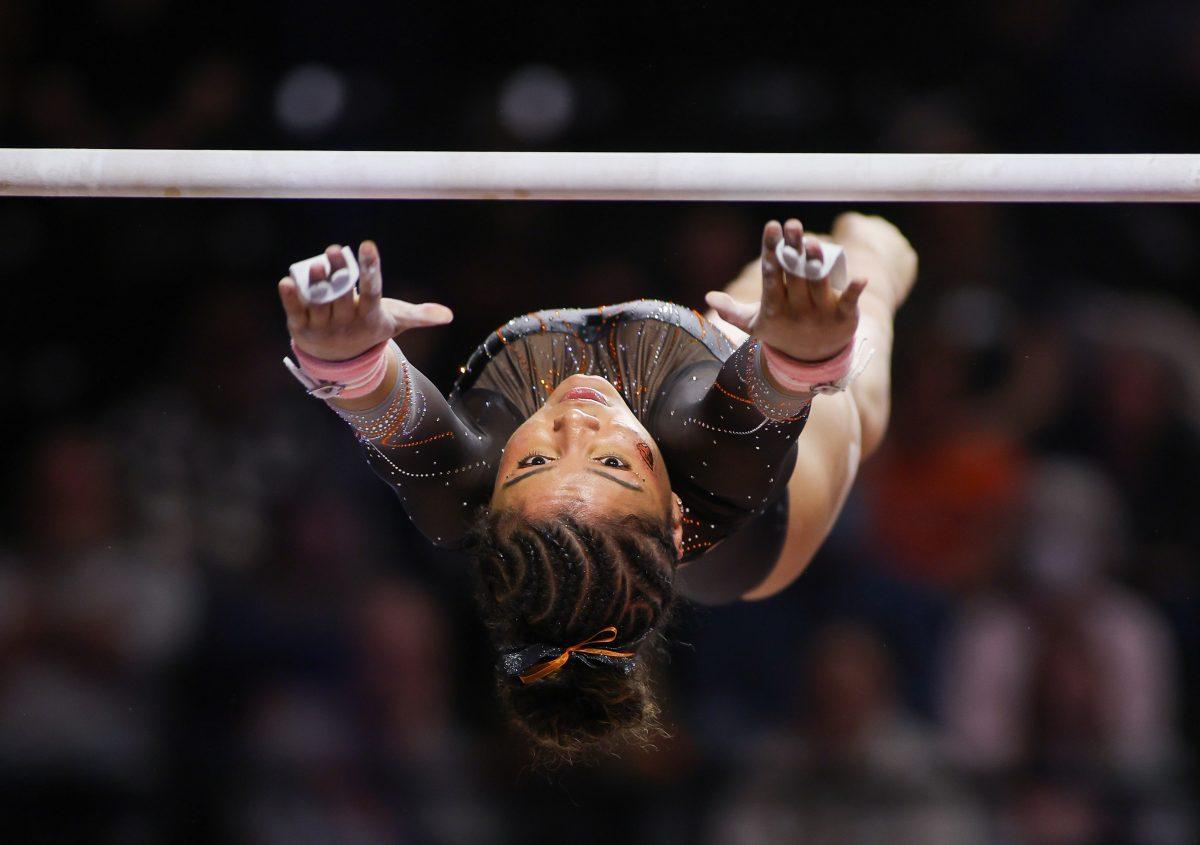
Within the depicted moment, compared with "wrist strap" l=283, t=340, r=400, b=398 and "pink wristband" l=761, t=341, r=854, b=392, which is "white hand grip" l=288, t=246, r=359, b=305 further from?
"pink wristband" l=761, t=341, r=854, b=392

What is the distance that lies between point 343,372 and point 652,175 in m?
0.47

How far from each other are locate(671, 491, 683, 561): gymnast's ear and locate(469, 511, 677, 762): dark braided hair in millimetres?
41

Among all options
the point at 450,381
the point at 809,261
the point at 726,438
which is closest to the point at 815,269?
the point at 809,261

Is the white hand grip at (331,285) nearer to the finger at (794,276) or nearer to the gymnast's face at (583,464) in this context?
Result: the gymnast's face at (583,464)

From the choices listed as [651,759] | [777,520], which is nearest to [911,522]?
[651,759]

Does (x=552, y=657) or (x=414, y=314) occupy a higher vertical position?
(x=414, y=314)

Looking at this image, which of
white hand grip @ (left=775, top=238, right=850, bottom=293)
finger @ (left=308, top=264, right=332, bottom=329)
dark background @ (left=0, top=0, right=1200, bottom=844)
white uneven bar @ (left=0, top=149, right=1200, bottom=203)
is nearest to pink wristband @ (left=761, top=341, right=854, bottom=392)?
white hand grip @ (left=775, top=238, right=850, bottom=293)

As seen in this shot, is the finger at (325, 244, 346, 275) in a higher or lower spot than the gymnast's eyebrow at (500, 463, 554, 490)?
higher

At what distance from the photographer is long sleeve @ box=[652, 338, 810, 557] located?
151 cm

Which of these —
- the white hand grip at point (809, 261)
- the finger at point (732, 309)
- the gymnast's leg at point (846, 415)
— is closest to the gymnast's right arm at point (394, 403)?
the finger at point (732, 309)

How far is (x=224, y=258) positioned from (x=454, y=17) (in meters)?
0.93

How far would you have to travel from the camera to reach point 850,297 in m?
1.31

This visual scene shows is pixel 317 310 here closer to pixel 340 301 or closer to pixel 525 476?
pixel 340 301

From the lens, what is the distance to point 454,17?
3.29 m
